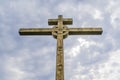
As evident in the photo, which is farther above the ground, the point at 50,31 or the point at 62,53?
the point at 50,31

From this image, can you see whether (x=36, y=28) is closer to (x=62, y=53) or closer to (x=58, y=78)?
(x=62, y=53)

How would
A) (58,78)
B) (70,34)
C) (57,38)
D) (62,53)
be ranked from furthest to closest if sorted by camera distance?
(70,34) < (57,38) < (62,53) < (58,78)

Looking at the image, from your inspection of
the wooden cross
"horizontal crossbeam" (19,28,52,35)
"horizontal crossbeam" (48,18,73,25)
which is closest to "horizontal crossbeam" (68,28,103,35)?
the wooden cross

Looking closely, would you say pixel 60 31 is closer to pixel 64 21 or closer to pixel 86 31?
pixel 64 21

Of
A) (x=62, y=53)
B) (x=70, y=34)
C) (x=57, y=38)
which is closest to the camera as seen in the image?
(x=62, y=53)

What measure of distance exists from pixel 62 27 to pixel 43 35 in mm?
965

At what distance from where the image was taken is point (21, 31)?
11031 mm

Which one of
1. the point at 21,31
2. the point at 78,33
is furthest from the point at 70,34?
the point at 21,31

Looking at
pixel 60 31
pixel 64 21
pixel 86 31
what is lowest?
pixel 60 31

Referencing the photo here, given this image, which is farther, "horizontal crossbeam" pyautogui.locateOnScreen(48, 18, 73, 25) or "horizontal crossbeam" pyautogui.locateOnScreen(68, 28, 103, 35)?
"horizontal crossbeam" pyautogui.locateOnScreen(48, 18, 73, 25)

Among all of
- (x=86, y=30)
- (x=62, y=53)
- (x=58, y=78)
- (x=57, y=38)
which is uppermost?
(x=86, y=30)

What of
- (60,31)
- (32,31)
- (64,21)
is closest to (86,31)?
(64,21)

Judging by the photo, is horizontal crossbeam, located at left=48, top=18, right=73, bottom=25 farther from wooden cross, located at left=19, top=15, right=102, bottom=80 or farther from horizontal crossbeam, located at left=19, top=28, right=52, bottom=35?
horizontal crossbeam, located at left=19, top=28, right=52, bottom=35

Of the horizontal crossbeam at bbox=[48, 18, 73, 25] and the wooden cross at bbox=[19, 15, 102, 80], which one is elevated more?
the horizontal crossbeam at bbox=[48, 18, 73, 25]
